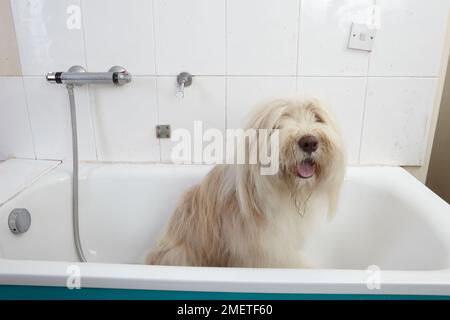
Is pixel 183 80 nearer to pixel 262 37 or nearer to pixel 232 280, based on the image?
pixel 262 37

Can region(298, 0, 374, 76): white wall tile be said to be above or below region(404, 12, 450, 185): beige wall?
above

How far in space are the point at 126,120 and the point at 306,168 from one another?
95 centimetres

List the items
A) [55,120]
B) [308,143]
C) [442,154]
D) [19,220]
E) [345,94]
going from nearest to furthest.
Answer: [308,143] → [19,220] → [345,94] → [55,120] → [442,154]

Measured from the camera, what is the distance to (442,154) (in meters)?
1.91

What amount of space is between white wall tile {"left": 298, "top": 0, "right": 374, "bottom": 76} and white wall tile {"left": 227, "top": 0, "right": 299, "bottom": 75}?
5cm

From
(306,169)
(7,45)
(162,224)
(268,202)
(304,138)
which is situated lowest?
(162,224)

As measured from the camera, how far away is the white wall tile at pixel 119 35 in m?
1.41

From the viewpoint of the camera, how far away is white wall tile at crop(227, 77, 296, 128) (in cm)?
146

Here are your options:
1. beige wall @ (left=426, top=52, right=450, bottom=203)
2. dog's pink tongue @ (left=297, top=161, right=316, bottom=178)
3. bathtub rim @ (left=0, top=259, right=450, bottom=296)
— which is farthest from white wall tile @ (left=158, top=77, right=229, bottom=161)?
beige wall @ (left=426, top=52, right=450, bottom=203)

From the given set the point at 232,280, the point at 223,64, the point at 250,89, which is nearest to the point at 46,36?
the point at 223,64

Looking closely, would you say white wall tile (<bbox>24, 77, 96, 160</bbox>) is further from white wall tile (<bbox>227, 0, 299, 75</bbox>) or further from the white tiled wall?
white wall tile (<bbox>227, 0, 299, 75</bbox>)

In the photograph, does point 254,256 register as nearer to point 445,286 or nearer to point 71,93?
point 445,286
